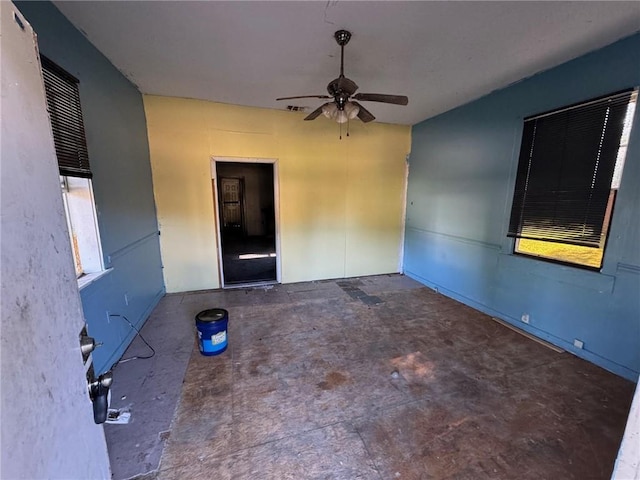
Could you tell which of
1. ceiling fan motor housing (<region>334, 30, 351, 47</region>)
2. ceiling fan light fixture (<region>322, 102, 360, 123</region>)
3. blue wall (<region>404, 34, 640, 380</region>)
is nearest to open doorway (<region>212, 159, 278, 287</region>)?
blue wall (<region>404, 34, 640, 380</region>)

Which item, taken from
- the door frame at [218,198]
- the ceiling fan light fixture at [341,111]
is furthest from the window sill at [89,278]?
the ceiling fan light fixture at [341,111]

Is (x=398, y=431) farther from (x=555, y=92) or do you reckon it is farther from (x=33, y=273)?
(x=555, y=92)

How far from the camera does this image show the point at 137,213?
3.06 meters

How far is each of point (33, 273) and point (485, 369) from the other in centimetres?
295

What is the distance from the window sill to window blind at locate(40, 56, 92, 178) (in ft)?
2.59

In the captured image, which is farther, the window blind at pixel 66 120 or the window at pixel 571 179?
the window at pixel 571 179

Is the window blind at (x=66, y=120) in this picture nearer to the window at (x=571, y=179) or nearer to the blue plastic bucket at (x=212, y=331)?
the blue plastic bucket at (x=212, y=331)

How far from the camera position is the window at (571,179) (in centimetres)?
225

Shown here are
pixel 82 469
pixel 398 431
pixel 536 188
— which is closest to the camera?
pixel 82 469

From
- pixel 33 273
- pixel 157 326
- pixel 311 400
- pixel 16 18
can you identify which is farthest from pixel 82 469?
pixel 157 326

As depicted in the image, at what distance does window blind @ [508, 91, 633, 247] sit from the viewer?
2.28 m

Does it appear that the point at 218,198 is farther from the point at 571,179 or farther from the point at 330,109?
the point at 571,179

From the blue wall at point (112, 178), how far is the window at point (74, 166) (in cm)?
8

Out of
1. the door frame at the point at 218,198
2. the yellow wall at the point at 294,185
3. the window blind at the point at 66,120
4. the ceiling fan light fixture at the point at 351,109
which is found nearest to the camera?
the window blind at the point at 66,120
